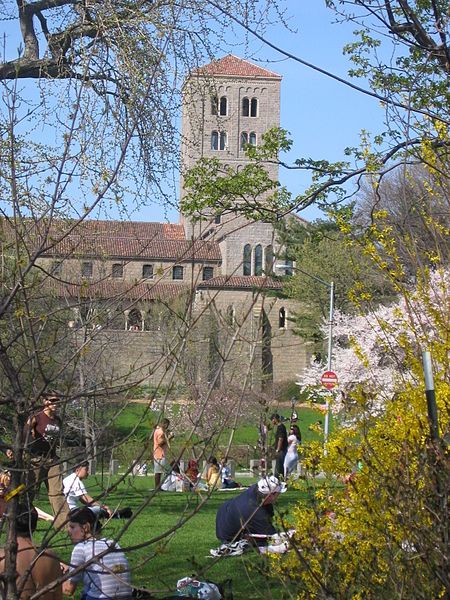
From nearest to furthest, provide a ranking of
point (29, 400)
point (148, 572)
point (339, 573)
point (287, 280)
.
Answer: point (29, 400), point (339, 573), point (148, 572), point (287, 280)

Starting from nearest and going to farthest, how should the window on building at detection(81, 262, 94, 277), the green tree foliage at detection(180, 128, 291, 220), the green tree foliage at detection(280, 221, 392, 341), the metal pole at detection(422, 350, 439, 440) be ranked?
the metal pole at detection(422, 350, 439, 440)
the window on building at detection(81, 262, 94, 277)
the green tree foliage at detection(180, 128, 291, 220)
the green tree foliage at detection(280, 221, 392, 341)

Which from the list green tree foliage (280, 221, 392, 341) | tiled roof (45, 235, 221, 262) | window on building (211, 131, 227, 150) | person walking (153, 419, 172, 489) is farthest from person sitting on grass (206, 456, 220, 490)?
green tree foliage (280, 221, 392, 341)

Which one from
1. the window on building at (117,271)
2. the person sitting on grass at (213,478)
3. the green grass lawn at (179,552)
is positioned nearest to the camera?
the person sitting on grass at (213,478)

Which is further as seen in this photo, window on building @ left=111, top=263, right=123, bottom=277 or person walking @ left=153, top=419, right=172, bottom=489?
window on building @ left=111, top=263, right=123, bottom=277

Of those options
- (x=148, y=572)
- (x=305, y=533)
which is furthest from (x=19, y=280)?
(x=148, y=572)

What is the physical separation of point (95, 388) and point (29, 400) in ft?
1.70

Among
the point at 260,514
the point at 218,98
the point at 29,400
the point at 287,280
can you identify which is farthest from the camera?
the point at 287,280

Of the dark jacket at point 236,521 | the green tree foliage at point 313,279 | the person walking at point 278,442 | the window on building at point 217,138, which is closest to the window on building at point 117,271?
the person walking at point 278,442

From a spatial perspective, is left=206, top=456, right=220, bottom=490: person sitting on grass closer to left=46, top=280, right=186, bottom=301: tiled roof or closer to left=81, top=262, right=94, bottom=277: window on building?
left=46, top=280, right=186, bottom=301: tiled roof

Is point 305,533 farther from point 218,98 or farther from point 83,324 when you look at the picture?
point 218,98

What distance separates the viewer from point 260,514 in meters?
11.5

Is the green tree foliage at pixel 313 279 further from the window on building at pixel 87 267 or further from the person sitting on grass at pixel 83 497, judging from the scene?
the person sitting on grass at pixel 83 497

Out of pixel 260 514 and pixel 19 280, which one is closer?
pixel 19 280

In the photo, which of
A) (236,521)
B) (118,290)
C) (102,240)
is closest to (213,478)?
(118,290)
